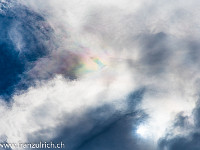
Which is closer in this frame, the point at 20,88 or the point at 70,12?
the point at 20,88

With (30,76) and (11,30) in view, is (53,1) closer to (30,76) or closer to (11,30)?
(11,30)

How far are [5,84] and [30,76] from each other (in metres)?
17.6

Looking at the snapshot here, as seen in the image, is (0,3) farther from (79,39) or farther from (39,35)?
(79,39)

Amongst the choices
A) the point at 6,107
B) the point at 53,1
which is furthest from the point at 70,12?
the point at 6,107

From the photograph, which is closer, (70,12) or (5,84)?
(5,84)

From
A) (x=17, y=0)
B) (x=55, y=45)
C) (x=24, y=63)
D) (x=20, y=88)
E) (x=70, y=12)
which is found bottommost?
(x=20, y=88)

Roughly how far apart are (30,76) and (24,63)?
33.7 feet

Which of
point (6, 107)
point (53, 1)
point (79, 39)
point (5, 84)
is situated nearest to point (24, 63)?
point (5, 84)

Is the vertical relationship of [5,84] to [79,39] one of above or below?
below

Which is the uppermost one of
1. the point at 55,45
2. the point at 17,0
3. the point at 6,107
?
the point at 17,0

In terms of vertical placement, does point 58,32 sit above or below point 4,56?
above

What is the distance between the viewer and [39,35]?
130125mm

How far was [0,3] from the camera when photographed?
133 meters

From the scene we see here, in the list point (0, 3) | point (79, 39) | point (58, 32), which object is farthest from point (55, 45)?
point (0, 3)
